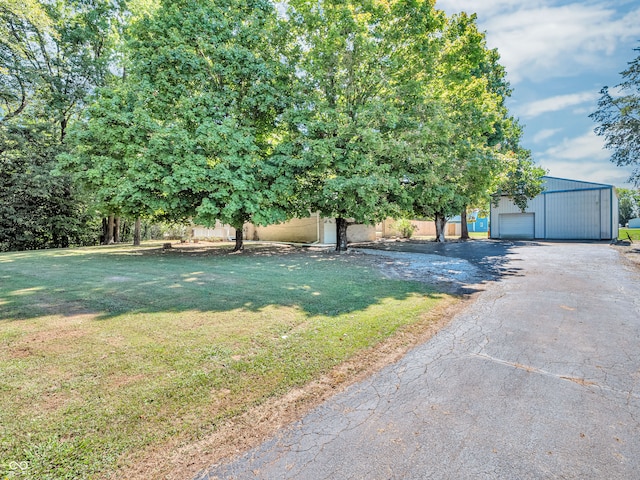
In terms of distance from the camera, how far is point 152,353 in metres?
3.18

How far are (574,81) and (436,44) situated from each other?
20.3ft

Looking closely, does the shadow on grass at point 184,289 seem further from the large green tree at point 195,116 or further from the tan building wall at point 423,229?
the tan building wall at point 423,229

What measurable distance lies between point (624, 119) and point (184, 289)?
20.6 m

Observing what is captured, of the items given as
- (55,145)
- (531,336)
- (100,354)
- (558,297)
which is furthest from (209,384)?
(55,145)

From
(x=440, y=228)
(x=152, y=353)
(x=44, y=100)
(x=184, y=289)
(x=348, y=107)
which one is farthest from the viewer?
(x=440, y=228)

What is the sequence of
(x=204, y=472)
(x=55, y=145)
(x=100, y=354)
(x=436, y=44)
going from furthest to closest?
(x=55, y=145) < (x=436, y=44) < (x=100, y=354) < (x=204, y=472)

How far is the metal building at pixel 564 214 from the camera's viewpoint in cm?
2089

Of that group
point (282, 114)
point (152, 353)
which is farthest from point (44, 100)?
point (152, 353)

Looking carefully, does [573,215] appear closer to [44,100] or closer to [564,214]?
[564,214]

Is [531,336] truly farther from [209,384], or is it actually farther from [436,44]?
[436,44]

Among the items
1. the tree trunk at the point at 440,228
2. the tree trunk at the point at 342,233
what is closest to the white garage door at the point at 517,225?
the tree trunk at the point at 440,228

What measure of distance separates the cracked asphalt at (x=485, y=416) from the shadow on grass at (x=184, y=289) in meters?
2.01

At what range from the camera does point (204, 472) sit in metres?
1.83

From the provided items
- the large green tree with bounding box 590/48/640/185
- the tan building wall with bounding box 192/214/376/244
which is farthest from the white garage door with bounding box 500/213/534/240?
the tan building wall with bounding box 192/214/376/244
